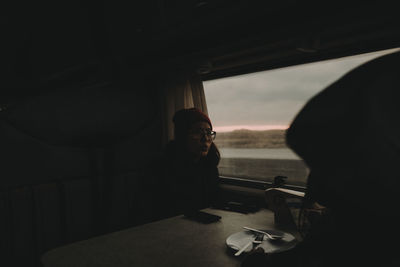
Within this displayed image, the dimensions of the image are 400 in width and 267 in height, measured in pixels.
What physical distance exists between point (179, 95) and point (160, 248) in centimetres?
142

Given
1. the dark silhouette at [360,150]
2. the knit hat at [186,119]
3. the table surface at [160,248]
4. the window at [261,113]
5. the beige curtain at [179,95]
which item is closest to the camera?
the dark silhouette at [360,150]

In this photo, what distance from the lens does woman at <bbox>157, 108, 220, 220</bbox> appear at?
1.95 metres

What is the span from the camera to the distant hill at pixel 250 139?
76.6 inches

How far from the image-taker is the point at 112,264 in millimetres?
961

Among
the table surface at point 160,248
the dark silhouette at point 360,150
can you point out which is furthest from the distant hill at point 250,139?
the dark silhouette at point 360,150

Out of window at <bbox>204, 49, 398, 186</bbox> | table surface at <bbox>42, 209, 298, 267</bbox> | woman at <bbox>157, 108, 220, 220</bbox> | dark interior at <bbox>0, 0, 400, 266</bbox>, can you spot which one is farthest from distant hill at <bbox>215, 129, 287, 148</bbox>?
table surface at <bbox>42, 209, 298, 267</bbox>

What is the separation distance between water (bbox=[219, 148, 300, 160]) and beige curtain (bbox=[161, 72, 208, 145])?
1.23ft

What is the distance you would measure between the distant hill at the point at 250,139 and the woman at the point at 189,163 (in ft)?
0.75

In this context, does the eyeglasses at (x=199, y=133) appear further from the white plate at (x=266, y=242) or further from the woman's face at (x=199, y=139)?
the white plate at (x=266, y=242)

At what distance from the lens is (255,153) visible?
2.13m

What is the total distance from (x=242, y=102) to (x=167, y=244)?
4.18 ft

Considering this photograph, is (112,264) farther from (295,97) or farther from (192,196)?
(295,97)

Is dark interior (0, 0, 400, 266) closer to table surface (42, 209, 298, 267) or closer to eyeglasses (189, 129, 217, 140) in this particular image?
eyeglasses (189, 129, 217, 140)

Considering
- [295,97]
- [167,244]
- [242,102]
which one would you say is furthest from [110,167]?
[295,97]
